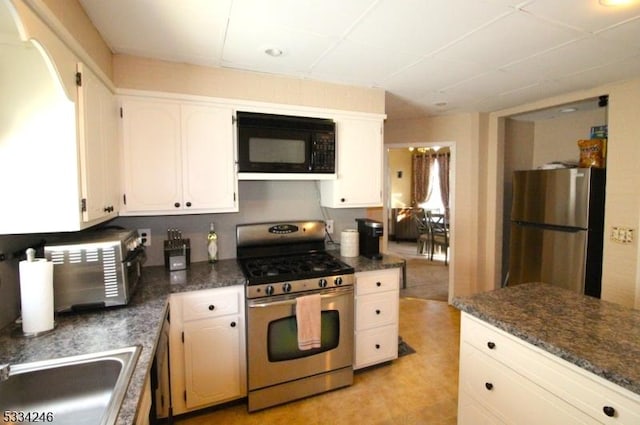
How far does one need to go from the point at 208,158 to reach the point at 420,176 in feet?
22.7

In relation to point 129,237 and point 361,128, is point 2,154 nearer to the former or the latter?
point 129,237

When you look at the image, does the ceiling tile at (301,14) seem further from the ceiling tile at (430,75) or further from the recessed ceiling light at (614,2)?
the recessed ceiling light at (614,2)

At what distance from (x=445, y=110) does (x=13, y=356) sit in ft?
12.9

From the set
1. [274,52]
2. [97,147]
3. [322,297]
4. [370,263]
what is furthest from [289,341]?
[274,52]

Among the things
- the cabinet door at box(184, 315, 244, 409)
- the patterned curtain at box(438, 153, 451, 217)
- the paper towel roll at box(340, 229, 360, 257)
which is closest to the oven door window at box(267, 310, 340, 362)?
the cabinet door at box(184, 315, 244, 409)

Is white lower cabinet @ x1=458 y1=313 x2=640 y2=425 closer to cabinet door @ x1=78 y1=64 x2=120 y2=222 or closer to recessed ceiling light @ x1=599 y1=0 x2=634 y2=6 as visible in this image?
recessed ceiling light @ x1=599 y1=0 x2=634 y2=6

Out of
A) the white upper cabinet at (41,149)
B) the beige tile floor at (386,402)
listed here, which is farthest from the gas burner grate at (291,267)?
the white upper cabinet at (41,149)

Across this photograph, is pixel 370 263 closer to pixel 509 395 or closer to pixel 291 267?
pixel 291 267

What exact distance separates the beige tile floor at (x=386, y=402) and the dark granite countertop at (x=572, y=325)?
986mm

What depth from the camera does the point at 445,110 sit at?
3619mm

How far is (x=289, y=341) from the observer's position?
85.1 inches

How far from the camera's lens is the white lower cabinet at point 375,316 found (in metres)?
2.44

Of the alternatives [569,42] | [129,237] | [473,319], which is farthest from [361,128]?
[129,237]

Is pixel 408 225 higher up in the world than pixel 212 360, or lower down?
higher up
